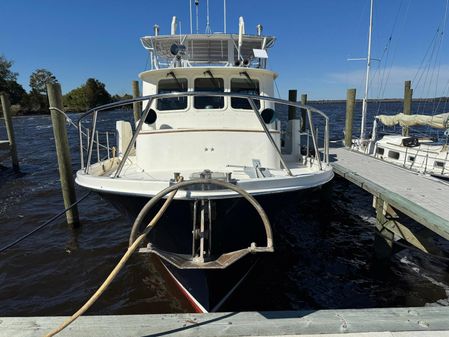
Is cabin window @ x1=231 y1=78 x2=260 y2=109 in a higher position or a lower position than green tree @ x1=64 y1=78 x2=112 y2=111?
lower

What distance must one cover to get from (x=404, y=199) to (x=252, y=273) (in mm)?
2962

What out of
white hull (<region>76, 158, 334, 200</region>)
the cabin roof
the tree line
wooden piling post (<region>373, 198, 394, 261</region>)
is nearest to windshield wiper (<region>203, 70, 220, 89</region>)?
the cabin roof

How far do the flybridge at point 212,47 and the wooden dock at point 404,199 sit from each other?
3535mm

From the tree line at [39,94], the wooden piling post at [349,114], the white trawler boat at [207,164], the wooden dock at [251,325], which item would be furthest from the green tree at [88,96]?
the wooden dock at [251,325]

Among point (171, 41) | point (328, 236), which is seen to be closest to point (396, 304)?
point (328, 236)

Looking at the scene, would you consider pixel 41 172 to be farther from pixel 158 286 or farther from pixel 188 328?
pixel 188 328

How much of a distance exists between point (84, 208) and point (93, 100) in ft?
262

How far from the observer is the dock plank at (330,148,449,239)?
5.05 meters

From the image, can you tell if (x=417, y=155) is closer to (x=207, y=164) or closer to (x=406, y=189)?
(x=406, y=189)

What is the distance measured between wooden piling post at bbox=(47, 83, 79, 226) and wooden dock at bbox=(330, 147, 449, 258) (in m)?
6.77

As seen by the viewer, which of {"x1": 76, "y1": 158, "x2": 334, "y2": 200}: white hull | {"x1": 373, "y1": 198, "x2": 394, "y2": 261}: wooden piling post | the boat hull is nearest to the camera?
{"x1": 76, "y1": 158, "x2": 334, "y2": 200}: white hull

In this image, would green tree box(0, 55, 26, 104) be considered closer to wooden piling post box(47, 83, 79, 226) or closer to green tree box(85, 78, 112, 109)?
green tree box(85, 78, 112, 109)

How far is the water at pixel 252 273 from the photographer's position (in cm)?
544

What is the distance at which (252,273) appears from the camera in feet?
18.0
